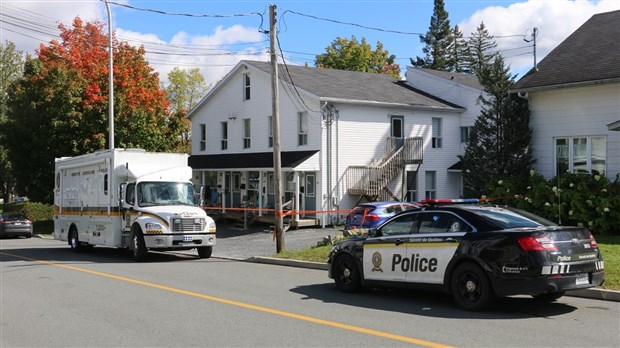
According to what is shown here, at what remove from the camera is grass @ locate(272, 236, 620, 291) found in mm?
10703

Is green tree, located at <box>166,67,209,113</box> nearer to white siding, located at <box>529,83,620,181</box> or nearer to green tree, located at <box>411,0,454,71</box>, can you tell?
green tree, located at <box>411,0,454,71</box>

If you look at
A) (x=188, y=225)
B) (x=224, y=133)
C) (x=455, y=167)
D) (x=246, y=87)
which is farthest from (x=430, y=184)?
(x=188, y=225)

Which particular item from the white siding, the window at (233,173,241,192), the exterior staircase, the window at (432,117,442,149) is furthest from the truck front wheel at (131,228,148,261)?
the window at (432,117,442,149)

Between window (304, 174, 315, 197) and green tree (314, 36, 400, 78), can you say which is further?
green tree (314, 36, 400, 78)

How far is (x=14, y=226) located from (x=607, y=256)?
1113 inches

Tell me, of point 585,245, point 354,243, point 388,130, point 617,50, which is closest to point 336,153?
point 388,130

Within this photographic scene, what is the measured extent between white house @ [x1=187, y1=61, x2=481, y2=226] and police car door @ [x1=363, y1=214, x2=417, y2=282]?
17009 mm

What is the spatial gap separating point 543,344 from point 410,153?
25603mm

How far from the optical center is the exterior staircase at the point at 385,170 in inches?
1204

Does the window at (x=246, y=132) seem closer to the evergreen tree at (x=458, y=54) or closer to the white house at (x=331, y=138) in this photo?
the white house at (x=331, y=138)

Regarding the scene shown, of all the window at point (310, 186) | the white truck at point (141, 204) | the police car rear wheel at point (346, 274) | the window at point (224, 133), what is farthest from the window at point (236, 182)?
the police car rear wheel at point (346, 274)

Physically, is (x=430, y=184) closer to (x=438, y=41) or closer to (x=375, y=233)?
(x=375, y=233)

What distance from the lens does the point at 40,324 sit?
28.8 feet

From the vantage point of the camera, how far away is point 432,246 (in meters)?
9.65
